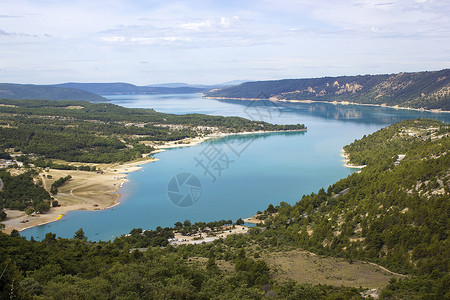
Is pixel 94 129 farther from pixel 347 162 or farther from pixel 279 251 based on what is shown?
pixel 279 251

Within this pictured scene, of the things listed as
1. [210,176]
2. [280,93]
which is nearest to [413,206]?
[210,176]

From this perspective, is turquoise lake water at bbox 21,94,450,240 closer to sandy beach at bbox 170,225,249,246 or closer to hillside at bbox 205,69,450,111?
sandy beach at bbox 170,225,249,246

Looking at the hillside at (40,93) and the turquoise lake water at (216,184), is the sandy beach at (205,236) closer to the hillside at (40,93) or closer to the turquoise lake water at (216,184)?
the turquoise lake water at (216,184)

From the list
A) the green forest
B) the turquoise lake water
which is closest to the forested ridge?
the turquoise lake water

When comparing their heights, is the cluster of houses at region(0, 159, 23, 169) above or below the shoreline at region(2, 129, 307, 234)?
above

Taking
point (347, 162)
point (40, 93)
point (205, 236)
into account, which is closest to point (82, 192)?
point (205, 236)

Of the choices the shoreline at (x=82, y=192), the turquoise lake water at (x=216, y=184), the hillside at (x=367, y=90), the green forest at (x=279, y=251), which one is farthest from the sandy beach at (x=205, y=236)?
the hillside at (x=367, y=90)
